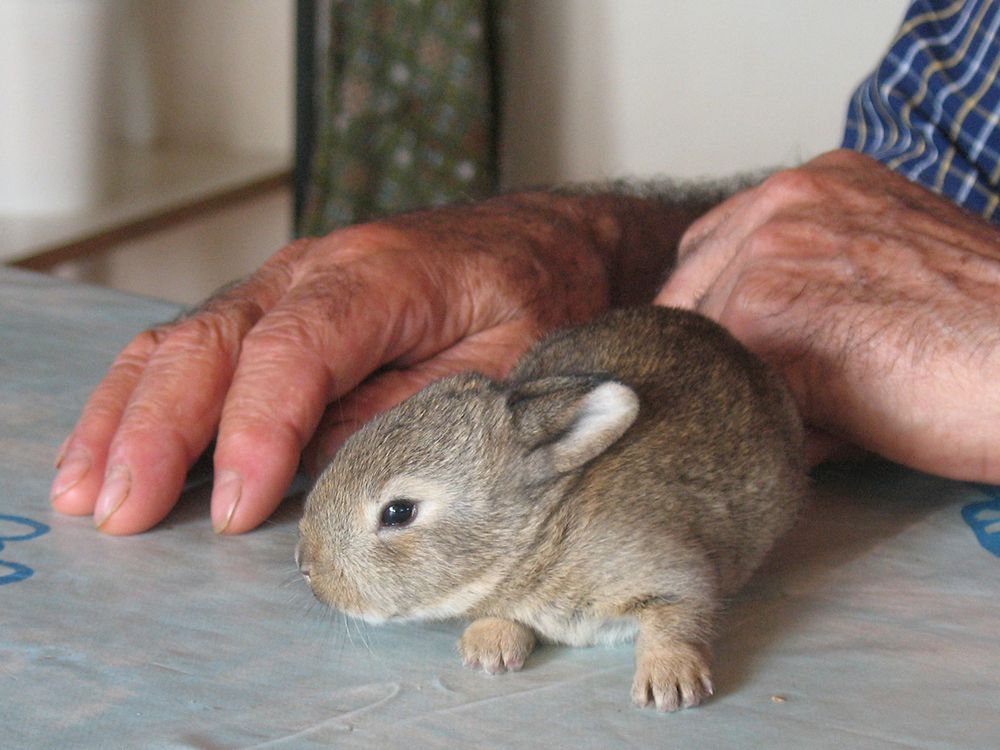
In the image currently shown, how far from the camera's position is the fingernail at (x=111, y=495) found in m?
1.05

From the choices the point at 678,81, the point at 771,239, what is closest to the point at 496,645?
the point at 771,239

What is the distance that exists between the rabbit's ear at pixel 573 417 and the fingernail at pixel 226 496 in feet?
0.79

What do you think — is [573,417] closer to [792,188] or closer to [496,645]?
[496,645]

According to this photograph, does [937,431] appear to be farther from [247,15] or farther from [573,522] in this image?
[247,15]

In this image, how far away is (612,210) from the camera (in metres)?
1.73

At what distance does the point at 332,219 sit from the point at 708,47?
2.89 ft

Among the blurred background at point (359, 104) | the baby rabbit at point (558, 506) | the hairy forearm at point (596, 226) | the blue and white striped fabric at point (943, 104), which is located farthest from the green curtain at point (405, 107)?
the baby rabbit at point (558, 506)

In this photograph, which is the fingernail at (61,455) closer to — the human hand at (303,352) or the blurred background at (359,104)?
the human hand at (303,352)

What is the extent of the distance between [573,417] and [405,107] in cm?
196

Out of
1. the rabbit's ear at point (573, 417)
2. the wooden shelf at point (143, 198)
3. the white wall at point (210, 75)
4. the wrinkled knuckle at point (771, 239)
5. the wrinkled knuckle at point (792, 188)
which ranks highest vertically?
the wrinkled knuckle at point (792, 188)

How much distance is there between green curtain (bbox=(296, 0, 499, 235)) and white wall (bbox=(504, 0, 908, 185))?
20 centimetres

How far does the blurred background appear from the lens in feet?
8.49

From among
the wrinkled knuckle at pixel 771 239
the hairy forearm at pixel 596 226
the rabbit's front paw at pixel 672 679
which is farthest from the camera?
the hairy forearm at pixel 596 226

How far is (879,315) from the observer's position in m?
1.15
